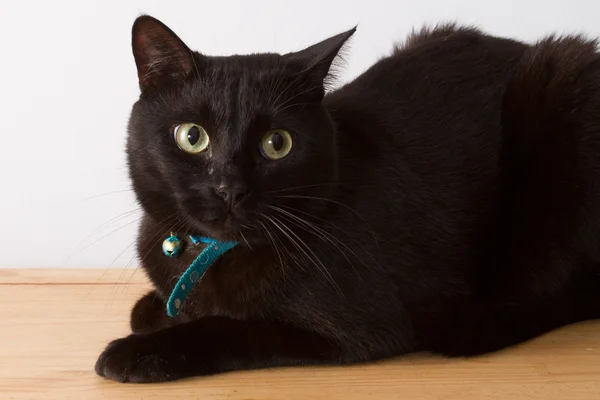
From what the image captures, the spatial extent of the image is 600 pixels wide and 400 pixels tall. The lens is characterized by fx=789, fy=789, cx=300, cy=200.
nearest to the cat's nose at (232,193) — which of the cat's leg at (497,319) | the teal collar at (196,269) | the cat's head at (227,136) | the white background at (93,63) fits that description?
the cat's head at (227,136)

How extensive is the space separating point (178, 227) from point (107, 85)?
2.25 ft

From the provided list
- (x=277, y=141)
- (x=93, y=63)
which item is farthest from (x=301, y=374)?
(x=93, y=63)

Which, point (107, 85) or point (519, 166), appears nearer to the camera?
point (519, 166)

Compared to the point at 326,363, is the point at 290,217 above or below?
above

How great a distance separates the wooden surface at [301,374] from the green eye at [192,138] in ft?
1.08

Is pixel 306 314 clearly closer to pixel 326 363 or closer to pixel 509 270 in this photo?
pixel 326 363

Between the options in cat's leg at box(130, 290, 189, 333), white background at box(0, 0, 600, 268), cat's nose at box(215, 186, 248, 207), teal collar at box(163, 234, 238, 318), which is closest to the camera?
cat's nose at box(215, 186, 248, 207)

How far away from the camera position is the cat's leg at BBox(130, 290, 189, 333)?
4.30 ft

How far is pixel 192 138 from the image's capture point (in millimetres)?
1129

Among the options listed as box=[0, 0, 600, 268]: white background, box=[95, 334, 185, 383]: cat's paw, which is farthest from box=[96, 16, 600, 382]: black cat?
box=[0, 0, 600, 268]: white background

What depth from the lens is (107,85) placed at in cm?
177

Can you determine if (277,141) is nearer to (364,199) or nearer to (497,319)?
(364,199)

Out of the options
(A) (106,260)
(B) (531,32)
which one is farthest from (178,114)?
(B) (531,32)

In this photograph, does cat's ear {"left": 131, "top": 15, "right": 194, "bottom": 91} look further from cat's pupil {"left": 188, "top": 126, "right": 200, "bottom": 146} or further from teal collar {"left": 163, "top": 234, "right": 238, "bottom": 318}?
teal collar {"left": 163, "top": 234, "right": 238, "bottom": 318}
